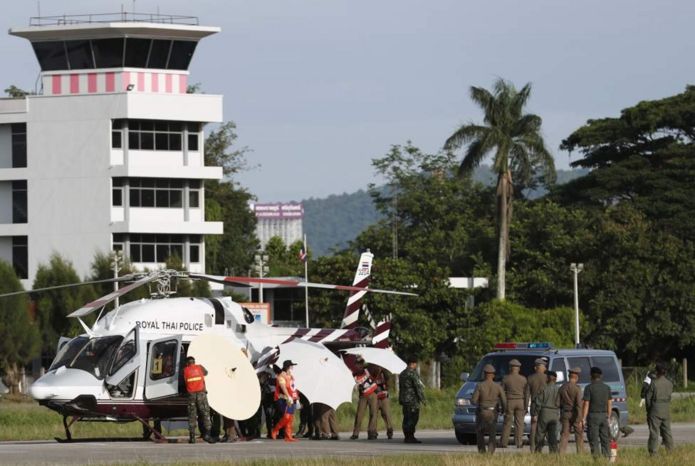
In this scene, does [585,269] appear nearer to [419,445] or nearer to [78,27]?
[78,27]

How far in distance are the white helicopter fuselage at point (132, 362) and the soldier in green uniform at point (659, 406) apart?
9099 mm

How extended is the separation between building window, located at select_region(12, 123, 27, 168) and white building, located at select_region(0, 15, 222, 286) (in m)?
0.05

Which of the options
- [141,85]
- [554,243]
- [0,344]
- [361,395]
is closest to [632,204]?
[554,243]

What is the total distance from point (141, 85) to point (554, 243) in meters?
22.1

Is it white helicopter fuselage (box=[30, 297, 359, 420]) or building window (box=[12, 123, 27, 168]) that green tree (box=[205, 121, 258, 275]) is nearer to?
building window (box=[12, 123, 27, 168])

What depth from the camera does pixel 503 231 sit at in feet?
257

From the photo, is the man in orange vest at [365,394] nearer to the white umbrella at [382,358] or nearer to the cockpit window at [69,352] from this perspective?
the white umbrella at [382,358]

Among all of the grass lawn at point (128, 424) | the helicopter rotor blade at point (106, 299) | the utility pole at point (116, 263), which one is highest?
the utility pole at point (116, 263)

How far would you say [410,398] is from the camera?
32.5 meters

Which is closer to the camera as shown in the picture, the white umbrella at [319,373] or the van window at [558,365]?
the van window at [558,365]

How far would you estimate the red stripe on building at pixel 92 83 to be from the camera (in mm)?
78000

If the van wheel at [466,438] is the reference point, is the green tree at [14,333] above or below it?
above

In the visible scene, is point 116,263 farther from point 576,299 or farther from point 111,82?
point 576,299

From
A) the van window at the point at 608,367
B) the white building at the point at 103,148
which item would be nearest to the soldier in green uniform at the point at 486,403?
the van window at the point at 608,367
